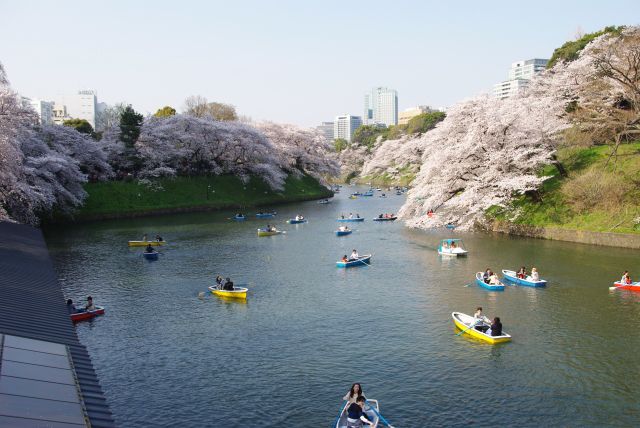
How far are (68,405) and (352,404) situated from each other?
8705 millimetres

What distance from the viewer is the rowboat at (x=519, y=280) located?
34.6m

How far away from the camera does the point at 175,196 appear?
8244 centimetres

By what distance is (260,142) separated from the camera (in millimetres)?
97312

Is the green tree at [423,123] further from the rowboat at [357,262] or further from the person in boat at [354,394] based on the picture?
the person in boat at [354,394]

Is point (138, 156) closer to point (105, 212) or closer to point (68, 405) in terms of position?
point (105, 212)

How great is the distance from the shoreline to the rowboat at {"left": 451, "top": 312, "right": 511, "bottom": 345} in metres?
25.7

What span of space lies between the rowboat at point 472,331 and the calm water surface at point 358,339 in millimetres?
478

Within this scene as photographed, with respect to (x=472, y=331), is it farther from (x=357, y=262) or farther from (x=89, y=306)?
(x=89, y=306)

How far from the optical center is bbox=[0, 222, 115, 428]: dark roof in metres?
12.5

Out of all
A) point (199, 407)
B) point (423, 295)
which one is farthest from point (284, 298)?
point (199, 407)

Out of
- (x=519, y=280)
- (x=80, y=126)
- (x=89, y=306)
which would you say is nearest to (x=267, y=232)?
(x=519, y=280)

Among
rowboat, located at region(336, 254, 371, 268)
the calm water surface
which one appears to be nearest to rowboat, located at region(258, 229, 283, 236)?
the calm water surface

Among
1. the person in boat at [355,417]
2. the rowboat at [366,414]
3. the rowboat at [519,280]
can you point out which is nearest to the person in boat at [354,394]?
the rowboat at [366,414]

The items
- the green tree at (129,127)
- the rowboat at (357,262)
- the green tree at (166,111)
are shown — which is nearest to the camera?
the rowboat at (357,262)
